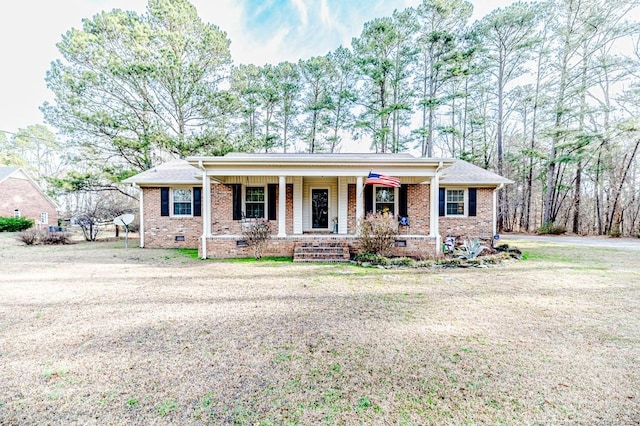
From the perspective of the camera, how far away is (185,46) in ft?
49.3

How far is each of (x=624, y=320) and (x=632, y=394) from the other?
2375 mm

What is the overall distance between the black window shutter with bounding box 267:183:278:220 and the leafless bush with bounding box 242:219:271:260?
169 centimetres

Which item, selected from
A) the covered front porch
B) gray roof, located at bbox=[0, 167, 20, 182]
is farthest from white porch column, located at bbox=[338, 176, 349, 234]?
gray roof, located at bbox=[0, 167, 20, 182]

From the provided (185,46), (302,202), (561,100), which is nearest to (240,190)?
(302,202)

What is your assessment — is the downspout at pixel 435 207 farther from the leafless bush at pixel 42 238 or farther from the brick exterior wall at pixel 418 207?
the leafless bush at pixel 42 238

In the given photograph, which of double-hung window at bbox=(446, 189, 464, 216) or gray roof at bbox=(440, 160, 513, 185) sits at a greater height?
gray roof at bbox=(440, 160, 513, 185)

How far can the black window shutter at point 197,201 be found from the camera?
1144cm

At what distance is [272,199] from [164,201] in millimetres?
4747

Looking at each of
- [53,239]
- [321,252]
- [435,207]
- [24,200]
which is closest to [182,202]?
[53,239]

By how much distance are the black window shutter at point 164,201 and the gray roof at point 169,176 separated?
1.22 ft

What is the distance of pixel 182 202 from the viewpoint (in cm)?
1157

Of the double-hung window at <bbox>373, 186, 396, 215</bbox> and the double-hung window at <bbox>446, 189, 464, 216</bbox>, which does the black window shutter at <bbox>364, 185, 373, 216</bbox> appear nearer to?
the double-hung window at <bbox>373, 186, 396, 215</bbox>

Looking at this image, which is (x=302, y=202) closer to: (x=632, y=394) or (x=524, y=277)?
(x=524, y=277)

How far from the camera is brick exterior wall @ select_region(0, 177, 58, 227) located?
68.4ft
